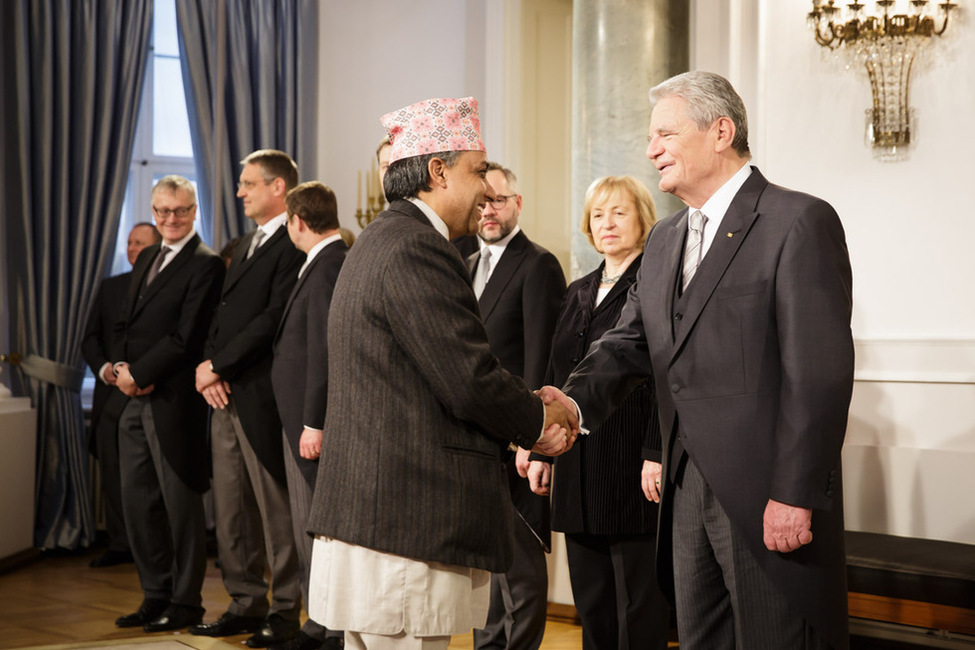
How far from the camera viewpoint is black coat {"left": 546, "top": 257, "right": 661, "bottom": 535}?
2830mm

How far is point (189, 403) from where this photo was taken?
4.15 metres

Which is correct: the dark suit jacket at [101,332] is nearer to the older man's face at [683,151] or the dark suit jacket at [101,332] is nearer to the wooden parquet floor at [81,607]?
the wooden parquet floor at [81,607]

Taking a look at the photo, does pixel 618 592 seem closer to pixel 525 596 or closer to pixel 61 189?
pixel 525 596

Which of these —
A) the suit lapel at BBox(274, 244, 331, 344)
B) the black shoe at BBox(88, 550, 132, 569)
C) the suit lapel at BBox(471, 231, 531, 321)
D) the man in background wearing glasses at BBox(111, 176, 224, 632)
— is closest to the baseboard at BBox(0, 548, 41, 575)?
the black shoe at BBox(88, 550, 132, 569)

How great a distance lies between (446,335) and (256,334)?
7.00ft

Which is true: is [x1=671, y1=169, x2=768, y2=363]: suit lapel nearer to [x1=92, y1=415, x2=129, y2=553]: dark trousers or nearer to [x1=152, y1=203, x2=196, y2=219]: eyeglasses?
[x1=152, y1=203, x2=196, y2=219]: eyeglasses

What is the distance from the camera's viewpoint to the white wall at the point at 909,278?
3842mm

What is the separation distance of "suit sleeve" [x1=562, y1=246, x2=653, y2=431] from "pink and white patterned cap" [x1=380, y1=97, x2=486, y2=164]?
584 mm

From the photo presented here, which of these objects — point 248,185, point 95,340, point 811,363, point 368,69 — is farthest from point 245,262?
point 368,69

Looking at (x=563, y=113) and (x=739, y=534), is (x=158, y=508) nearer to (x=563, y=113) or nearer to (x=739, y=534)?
(x=739, y=534)

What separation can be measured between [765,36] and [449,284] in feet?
10.2

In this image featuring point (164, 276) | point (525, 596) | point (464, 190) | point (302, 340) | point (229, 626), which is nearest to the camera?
point (464, 190)

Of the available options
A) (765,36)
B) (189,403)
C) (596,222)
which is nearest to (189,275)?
(189,403)

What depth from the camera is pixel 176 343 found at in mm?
4086
